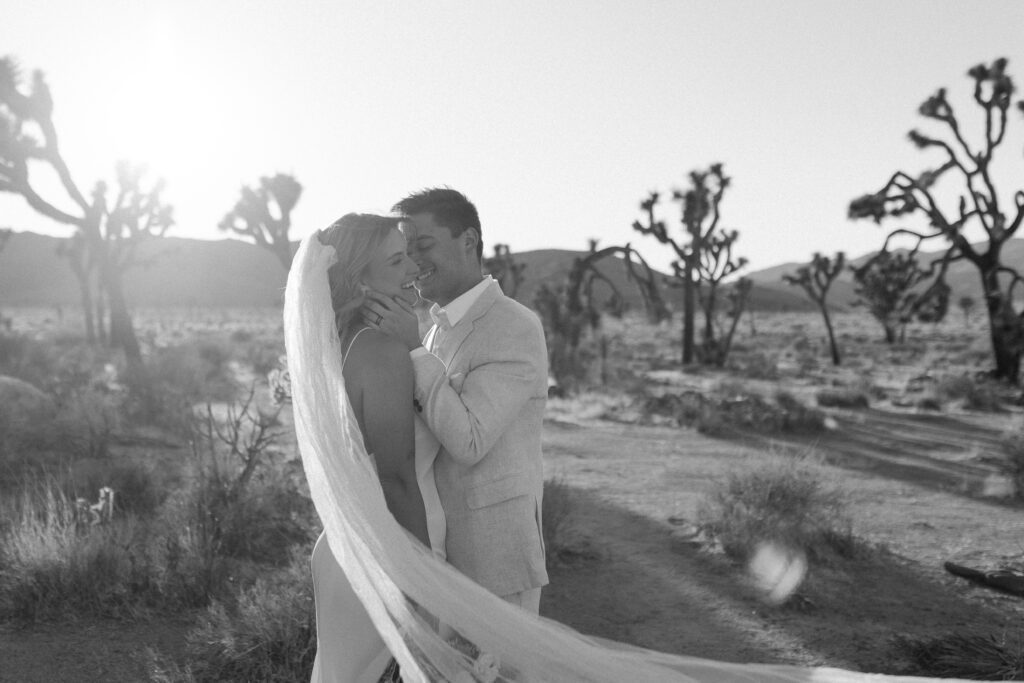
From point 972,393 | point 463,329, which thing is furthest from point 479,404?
point 972,393

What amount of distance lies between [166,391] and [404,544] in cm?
1185

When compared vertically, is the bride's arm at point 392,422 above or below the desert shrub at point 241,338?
above

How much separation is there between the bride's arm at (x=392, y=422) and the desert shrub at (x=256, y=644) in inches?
89.3

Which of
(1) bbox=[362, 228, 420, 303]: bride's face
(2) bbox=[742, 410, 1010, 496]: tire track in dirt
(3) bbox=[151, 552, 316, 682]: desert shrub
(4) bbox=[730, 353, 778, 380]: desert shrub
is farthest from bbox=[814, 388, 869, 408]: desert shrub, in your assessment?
(1) bbox=[362, 228, 420, 303]: bride's face

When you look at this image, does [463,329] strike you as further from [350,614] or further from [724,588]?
[724,588]

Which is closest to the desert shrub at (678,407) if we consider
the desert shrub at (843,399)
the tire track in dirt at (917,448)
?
the tire track in dirt at (917,448)

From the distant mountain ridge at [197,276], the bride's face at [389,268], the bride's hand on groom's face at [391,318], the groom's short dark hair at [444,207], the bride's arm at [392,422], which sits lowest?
the bride's arm at [392,422]

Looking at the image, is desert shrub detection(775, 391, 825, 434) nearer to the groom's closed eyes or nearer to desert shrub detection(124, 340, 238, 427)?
desert shrub detection(124, 340, 238, 427)

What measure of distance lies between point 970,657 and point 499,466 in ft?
10.5

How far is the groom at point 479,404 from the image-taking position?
7.54 ft

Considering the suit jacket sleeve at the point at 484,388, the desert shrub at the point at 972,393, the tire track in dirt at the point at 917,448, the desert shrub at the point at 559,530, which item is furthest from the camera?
the desert shrub at the point at 972,393

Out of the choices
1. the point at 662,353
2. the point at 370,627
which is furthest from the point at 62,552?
the point at 662,353

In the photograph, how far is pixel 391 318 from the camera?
2.33 m

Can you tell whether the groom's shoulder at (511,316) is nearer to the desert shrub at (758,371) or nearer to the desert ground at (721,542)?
the desert ground at (721,542)
